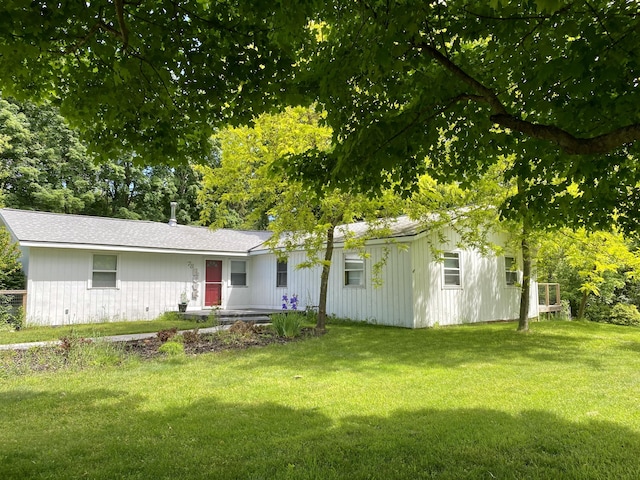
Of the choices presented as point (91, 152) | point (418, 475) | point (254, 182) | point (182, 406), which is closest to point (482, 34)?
point (418, 475)

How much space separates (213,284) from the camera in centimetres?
1769

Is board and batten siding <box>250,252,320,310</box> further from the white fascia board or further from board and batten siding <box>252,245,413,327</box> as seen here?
the white fascia board

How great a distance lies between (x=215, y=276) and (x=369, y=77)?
606 inches

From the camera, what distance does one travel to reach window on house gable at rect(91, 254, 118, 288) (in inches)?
575

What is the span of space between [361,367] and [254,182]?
5104mm

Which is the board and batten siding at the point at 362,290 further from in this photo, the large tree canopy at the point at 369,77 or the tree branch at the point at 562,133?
the tree branch at the point at 562,133

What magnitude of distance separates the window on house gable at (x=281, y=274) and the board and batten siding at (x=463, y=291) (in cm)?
615

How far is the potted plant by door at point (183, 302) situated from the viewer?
1569 centimetres

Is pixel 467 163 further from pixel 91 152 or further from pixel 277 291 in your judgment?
pixel 277 291

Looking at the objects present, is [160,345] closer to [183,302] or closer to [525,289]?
[183,302]

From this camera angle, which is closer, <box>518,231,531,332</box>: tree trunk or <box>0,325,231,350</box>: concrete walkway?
<box>0,325,231,350</box>: concrete walkway

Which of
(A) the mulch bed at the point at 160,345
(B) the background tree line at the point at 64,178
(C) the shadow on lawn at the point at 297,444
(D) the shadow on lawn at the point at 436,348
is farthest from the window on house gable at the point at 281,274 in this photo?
(C) the shadow on lawn at the point at 297,444

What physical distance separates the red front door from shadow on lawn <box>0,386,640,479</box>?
12393 millimetres

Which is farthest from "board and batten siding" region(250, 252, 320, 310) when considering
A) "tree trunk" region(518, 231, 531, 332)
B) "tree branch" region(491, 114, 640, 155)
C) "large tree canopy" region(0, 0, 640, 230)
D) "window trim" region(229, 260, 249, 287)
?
"tree branch" region(491, 114, 640, 155)
